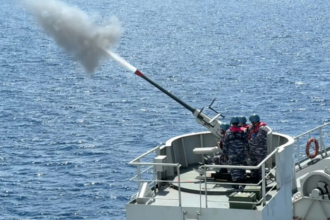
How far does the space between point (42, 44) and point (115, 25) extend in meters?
→ 132

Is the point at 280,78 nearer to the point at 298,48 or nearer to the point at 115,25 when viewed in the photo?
the point at 298,48

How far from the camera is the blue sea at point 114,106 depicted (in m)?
62.2

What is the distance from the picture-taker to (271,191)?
2681 centimetres

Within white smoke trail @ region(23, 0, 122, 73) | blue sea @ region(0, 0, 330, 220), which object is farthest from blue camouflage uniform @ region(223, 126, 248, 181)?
blue sea @ region(0, 0, 330, 220)

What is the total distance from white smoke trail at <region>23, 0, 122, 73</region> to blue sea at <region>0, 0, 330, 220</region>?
30.8 inches

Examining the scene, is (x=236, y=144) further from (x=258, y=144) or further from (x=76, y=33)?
(x=76, y=33)

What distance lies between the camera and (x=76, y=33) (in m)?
32.3

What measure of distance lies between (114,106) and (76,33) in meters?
60.9

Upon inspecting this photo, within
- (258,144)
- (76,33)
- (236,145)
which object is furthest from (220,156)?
(76,33)

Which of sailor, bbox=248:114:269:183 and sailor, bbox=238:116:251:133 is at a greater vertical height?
sailor, bbox=238:116:251:133

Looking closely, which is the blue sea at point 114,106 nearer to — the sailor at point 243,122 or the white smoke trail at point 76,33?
the white smoke trail at point 76,33

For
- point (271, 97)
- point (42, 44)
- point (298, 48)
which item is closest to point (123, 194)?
point (271, 97)

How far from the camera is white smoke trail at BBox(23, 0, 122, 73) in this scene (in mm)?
32188

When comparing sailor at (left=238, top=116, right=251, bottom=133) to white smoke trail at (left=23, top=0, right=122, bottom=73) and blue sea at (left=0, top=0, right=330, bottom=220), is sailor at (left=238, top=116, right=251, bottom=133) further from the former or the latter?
blue sea at (left=0, top=0, right=330, bottom=220)
